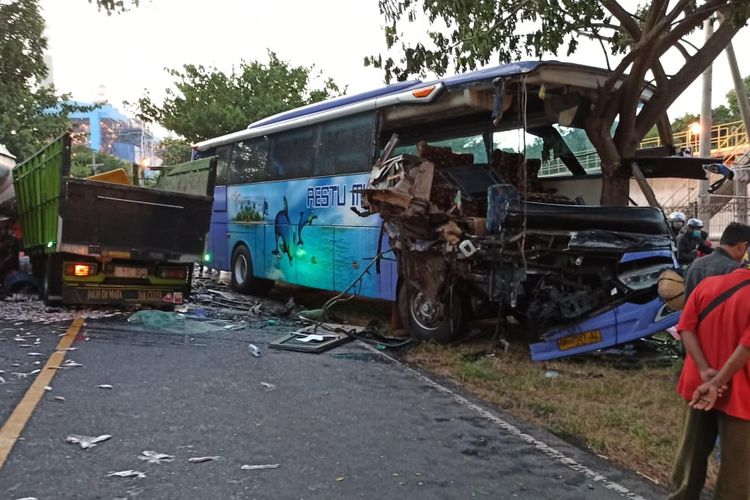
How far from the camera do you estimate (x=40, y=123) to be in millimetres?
19797

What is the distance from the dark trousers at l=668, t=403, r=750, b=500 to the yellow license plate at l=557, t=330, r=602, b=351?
296 centimetres

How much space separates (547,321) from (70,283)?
20.6 feet

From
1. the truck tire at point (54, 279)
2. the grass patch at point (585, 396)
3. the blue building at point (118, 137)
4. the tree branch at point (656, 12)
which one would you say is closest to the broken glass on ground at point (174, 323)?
the truck tire at point (54, 279)

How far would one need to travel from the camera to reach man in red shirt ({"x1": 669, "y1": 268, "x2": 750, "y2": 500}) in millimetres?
A: 2795

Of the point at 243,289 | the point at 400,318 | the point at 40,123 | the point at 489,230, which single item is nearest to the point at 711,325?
the point at 489,230

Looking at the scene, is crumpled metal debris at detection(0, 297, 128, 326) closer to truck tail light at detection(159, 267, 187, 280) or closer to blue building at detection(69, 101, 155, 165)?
truck tail light at detection(159, 267, 187, 280)

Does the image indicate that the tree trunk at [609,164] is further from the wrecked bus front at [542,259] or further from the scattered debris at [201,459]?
the scattered debris at [201,459]

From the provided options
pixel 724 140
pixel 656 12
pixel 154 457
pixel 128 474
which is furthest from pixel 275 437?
pixel 724 140

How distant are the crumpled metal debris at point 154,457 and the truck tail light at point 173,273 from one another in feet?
18.6

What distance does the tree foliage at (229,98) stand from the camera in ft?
77.8

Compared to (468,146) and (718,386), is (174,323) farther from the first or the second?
(718,386)

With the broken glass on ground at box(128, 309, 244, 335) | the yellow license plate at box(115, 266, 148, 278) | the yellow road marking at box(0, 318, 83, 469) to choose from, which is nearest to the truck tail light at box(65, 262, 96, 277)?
the yellow license plate at box(115, 266, 148, 278)

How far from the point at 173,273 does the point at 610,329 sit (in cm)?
617

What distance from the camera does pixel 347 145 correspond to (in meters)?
8.88
